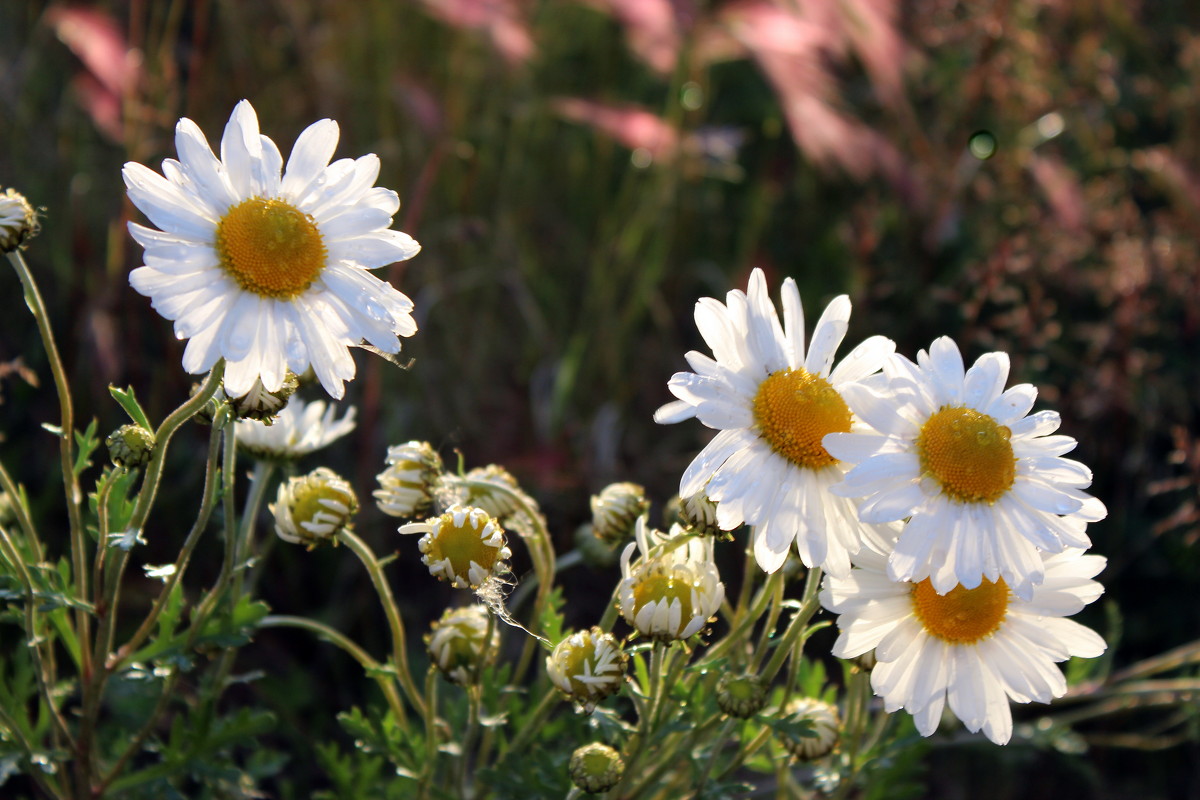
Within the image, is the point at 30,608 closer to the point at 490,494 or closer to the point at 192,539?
the point at 192,539

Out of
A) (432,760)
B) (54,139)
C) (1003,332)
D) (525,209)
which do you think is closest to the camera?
(432,760)

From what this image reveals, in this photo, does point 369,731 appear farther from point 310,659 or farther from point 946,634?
point 310,659

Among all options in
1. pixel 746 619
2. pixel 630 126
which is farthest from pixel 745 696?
pixel 630 126

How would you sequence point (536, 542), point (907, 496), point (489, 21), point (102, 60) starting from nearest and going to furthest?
1. point (907, 496)
2. point (536, 542)
3. point (102, 60)
4. point (489, 21)

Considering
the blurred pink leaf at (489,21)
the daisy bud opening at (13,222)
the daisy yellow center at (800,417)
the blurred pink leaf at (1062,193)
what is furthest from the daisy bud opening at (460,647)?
the blurred pink leaf at (1062,193)

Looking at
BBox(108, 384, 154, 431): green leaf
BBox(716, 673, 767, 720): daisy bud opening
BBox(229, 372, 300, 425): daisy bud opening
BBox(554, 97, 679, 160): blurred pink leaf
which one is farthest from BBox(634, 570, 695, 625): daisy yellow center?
BBox(554, 97, 679, 160): blurred pink leaf

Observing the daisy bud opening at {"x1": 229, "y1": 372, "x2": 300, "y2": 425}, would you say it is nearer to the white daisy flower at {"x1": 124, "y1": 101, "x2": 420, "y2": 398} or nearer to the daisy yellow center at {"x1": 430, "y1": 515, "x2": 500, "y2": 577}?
the white daisy flower at {"x1": 124, "y1": 101, "x2": 420, "y2": 398}

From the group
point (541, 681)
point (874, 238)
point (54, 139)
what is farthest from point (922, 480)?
point (54, 139)
